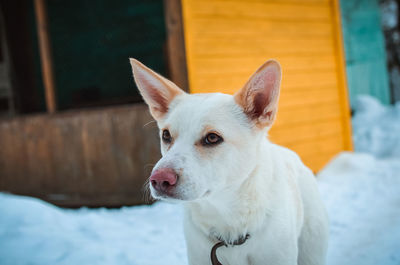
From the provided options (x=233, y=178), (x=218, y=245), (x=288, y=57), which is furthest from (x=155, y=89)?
(x=288, y=57)

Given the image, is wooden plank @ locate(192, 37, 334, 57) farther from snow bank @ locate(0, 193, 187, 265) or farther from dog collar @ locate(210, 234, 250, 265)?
A: dog collar @ locate(210, 234, 250, 265)

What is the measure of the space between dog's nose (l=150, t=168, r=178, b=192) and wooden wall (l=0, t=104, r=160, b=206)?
2.81m

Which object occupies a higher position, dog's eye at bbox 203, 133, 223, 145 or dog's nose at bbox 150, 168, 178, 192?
dog's eye at bbox 203, 133, 223, 145

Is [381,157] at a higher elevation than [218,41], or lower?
lower

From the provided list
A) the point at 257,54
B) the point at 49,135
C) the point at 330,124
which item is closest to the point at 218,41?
the point at 257,54

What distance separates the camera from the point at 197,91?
4277mm

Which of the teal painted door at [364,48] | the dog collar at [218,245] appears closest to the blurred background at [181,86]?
the teal painted door at [364,48]

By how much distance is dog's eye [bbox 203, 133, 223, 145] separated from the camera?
1822mm

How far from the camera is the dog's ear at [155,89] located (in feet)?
6.90

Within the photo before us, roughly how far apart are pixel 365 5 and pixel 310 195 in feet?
25.0

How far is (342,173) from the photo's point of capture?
204 inches

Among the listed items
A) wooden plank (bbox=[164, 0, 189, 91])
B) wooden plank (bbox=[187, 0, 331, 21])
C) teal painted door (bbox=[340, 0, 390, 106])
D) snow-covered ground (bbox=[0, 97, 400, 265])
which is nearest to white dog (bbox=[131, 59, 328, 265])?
snow-covered ground (bbox=[0, 97, 400, 265])

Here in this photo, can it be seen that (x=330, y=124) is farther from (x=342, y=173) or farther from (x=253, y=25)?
(x=253, y=25)

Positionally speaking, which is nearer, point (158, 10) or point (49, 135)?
point (49, 135)
